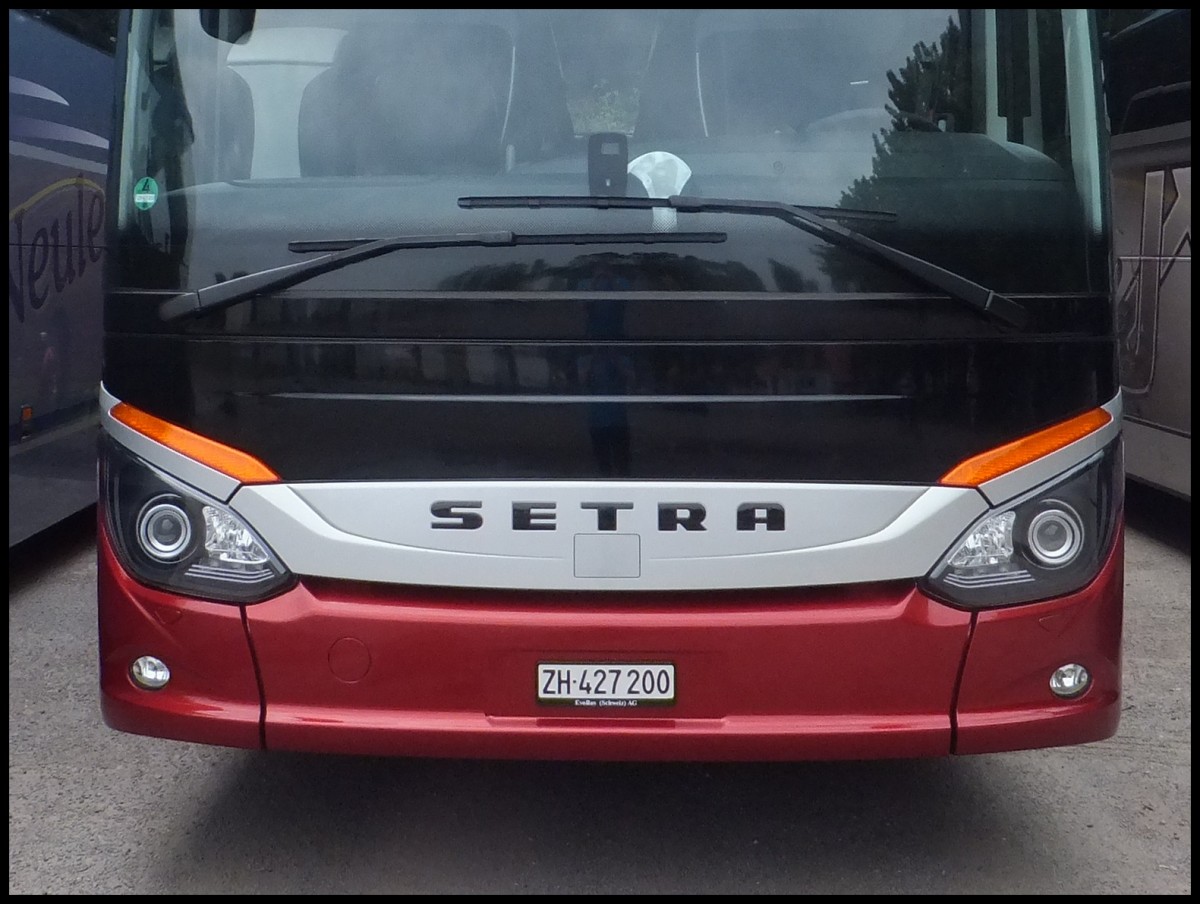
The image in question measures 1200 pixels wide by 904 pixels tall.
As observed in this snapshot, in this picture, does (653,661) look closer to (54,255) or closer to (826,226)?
(826,226)

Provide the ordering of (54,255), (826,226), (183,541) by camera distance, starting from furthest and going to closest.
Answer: (54,255)
(183,541)
(826,226)

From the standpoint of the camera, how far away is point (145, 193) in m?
3.48

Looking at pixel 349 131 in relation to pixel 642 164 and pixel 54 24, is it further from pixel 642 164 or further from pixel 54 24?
pixel 54 24

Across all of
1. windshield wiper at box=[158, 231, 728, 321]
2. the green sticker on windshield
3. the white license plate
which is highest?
the green sticker on windshield

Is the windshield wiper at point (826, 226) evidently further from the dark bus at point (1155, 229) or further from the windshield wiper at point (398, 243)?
the dark bus at point (1155, 229)

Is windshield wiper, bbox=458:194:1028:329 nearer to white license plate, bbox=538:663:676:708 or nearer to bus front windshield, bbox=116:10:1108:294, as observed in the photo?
bus front windshield, bbox=116:10:1108:294

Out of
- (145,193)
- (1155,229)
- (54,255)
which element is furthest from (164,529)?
(1155,229)

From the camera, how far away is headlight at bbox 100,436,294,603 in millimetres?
3355

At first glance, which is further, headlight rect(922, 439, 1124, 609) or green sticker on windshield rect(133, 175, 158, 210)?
green sticker on windshield rect(133, 175, 158, 210)

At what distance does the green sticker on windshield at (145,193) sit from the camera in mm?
3471

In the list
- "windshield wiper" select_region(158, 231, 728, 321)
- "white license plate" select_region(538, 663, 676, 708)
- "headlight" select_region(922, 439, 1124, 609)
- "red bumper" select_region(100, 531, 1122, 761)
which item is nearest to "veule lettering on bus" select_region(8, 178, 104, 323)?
"windshield wiper" select_region(158, 231, 728, 321)

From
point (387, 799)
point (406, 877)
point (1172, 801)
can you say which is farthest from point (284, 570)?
point (1172, 801)

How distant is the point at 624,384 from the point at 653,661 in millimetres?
636

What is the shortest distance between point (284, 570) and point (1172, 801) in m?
2.81
